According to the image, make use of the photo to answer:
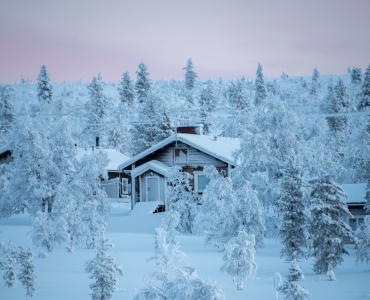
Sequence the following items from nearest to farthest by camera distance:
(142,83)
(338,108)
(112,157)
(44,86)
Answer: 1. (112,157)
2. (338,108)
3. (142,83)
4. (44,86)

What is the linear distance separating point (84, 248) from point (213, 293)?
16.1 metres

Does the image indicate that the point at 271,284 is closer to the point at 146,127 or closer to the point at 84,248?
the point at 84,248

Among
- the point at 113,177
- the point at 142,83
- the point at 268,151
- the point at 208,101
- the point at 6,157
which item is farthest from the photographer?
the point at 208,101

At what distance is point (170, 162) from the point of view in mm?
40062

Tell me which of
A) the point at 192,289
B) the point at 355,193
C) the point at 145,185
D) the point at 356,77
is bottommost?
the point at 192,289

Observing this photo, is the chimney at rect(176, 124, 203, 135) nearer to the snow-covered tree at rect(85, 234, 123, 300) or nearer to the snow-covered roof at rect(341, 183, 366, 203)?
the snow-covered roof at rect(341, 183, 366, 203)

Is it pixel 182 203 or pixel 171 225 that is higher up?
pixel 182 203

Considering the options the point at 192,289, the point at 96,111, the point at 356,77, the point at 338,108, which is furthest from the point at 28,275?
the point at 356,77

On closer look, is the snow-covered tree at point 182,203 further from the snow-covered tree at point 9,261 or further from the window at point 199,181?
the snow-covered tree at point 9,261

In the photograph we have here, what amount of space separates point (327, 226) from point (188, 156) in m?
21.4

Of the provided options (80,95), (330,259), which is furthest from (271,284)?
(80,95)

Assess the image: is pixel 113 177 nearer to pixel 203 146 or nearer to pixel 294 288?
pixel 203 146

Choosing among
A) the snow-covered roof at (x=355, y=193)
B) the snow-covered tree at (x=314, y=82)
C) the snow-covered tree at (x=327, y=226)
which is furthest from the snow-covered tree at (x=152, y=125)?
the snow-covered tree at (x=314, y=82)

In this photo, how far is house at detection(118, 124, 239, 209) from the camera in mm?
38562
